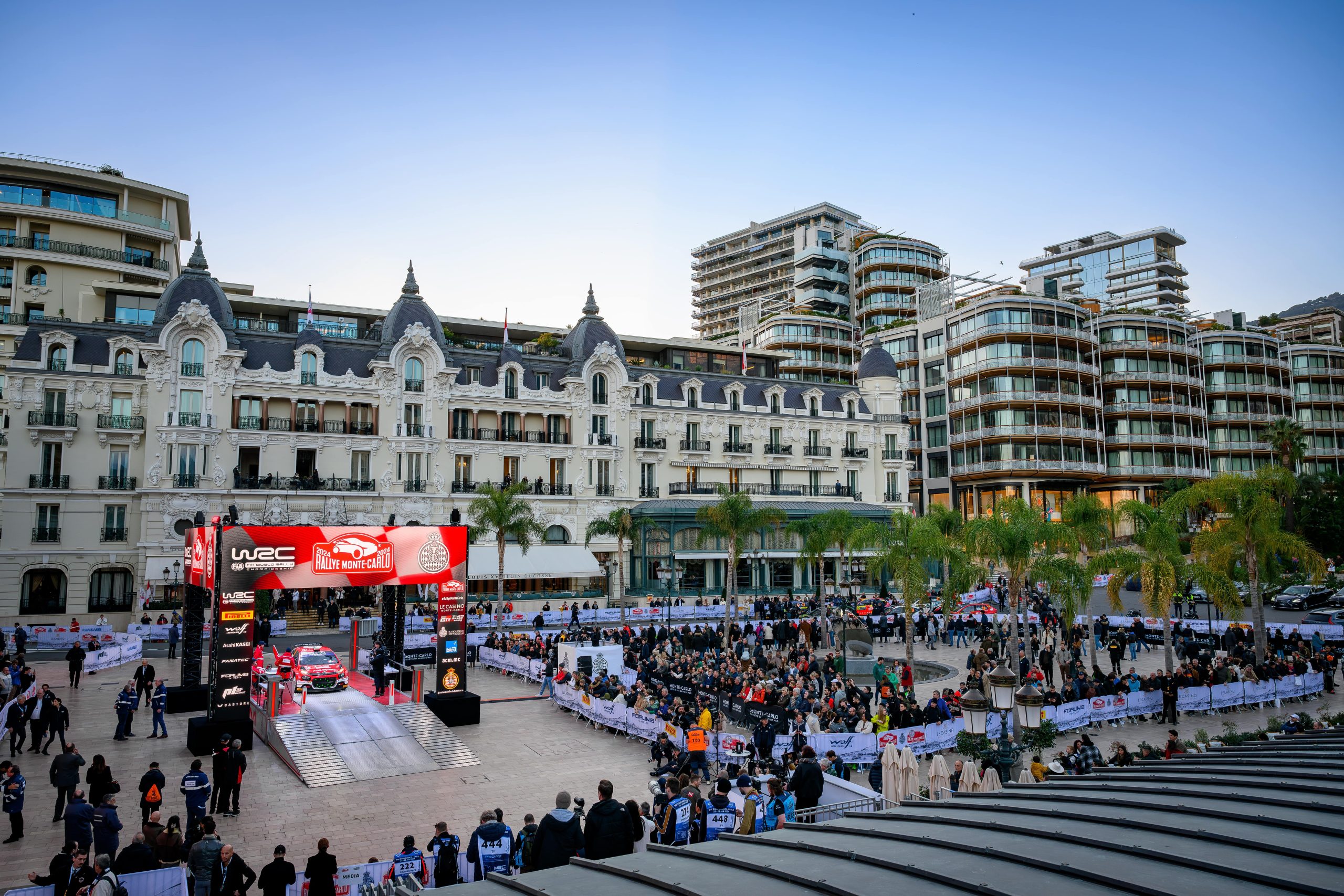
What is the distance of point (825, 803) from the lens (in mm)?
15469

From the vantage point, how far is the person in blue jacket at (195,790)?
15086 mm

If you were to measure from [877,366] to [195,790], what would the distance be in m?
62.7

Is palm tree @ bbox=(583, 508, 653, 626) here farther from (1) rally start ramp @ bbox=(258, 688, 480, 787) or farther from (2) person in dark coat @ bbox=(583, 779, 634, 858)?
(2) person in dark coat @ bbox=(583, 779, 634, 858)

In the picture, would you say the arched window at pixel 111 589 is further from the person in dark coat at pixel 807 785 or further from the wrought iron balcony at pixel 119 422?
the person in dark coat at pixel 807 785

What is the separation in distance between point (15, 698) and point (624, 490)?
127 feet

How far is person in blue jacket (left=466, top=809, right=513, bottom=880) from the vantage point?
40.7 feet

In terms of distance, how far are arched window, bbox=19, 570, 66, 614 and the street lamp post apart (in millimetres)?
48194

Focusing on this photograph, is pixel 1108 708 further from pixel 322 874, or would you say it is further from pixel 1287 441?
pixel 1287 441

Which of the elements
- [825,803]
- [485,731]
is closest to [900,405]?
[485,731]

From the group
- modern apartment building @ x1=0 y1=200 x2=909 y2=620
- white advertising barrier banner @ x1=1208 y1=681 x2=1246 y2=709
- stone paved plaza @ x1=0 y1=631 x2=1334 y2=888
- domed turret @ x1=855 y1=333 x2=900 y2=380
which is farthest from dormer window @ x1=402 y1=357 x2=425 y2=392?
white advertising barrier banner @ x1=1208 y1=681 x2=1246 y2=709

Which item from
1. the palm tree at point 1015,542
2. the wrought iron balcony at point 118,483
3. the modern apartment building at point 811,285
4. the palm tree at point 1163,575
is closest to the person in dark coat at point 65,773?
the palm tree at point 1015,542

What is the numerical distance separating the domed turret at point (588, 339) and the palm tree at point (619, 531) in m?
11.0

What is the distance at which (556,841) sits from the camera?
1100 cm

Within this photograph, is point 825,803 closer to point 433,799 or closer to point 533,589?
point 433,799
